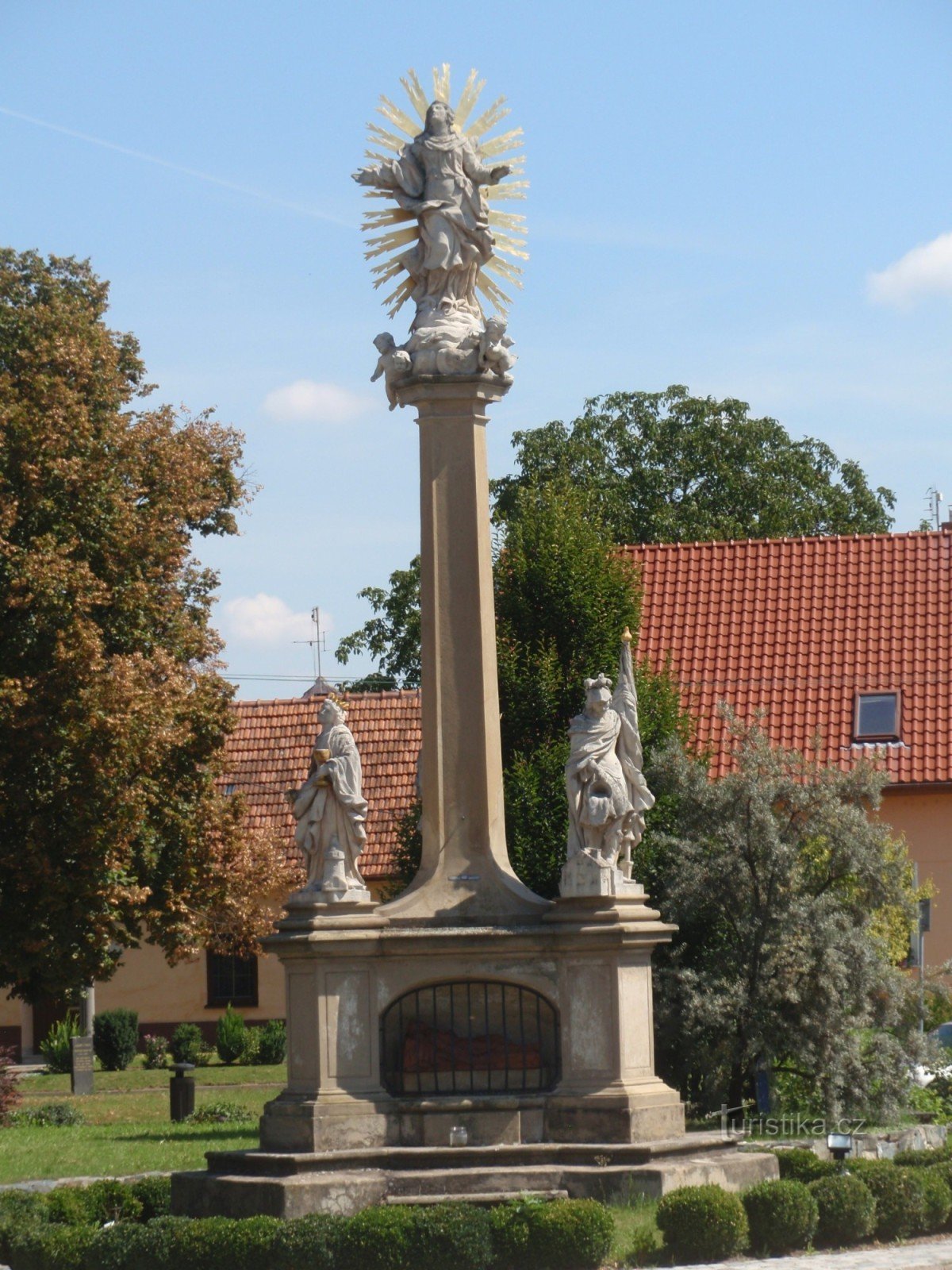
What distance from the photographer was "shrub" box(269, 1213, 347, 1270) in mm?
13406

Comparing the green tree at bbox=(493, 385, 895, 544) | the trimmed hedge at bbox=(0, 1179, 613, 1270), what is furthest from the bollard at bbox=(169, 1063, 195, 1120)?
the green tree at bbox=(493, 385, 895, 544)

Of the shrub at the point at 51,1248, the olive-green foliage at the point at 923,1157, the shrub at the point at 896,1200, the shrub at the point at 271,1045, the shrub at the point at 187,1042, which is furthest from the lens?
the shrub at the point at 187,1042

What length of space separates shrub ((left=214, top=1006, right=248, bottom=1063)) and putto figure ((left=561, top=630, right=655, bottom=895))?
1975 cm

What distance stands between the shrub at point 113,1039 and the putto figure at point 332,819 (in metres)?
19.5

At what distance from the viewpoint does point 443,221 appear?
1725 centimetres

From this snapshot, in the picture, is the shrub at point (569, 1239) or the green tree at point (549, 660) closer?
the shrub at point (569, 1239)

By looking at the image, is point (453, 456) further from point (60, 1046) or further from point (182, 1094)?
point (60, 1046)

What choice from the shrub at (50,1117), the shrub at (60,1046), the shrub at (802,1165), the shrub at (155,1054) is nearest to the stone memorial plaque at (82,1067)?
the shrub at (50,1117)

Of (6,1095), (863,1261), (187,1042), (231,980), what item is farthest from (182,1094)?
(231,980)

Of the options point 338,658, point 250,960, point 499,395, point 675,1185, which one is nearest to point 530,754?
point 499,395

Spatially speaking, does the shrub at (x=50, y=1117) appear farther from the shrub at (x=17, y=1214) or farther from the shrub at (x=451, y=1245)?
the shrub at (x=451, y=1245)

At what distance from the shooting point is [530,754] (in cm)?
2475

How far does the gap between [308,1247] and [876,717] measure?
19.7 meters

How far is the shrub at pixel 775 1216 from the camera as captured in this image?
46.5 feet
